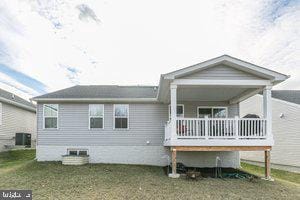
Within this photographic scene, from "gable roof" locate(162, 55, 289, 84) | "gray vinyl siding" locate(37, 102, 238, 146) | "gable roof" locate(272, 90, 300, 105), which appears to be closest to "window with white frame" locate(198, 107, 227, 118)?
"gray vinyl siding" locate(37, 102, 238, 146)

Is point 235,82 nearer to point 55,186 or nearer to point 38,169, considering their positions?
point 55,186

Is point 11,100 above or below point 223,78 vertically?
below

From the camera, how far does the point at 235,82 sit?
12.3m

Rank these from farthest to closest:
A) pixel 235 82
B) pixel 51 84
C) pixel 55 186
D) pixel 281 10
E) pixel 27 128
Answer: pixel 51 84
pixel 27 128
pixel 281 10
pixel 235 82
pixel 55 186

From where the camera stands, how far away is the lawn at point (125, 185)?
9336mm

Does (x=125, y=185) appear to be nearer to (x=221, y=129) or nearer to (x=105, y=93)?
(x=221, y=129)

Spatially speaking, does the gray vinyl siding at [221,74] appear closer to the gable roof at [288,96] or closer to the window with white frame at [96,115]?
the window with white frame at [96,115]

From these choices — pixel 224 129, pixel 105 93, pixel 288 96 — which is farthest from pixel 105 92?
pixel 288 96

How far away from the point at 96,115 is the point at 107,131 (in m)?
1.06

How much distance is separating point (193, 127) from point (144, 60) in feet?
51.5

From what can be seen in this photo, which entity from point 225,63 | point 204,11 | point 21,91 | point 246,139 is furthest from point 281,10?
point 21,91

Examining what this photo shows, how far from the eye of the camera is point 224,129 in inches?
500

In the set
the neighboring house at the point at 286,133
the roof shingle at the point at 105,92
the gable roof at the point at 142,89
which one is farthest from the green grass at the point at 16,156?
the neighboring house at the point at 286,133

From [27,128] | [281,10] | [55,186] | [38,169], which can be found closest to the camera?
[55,186]
